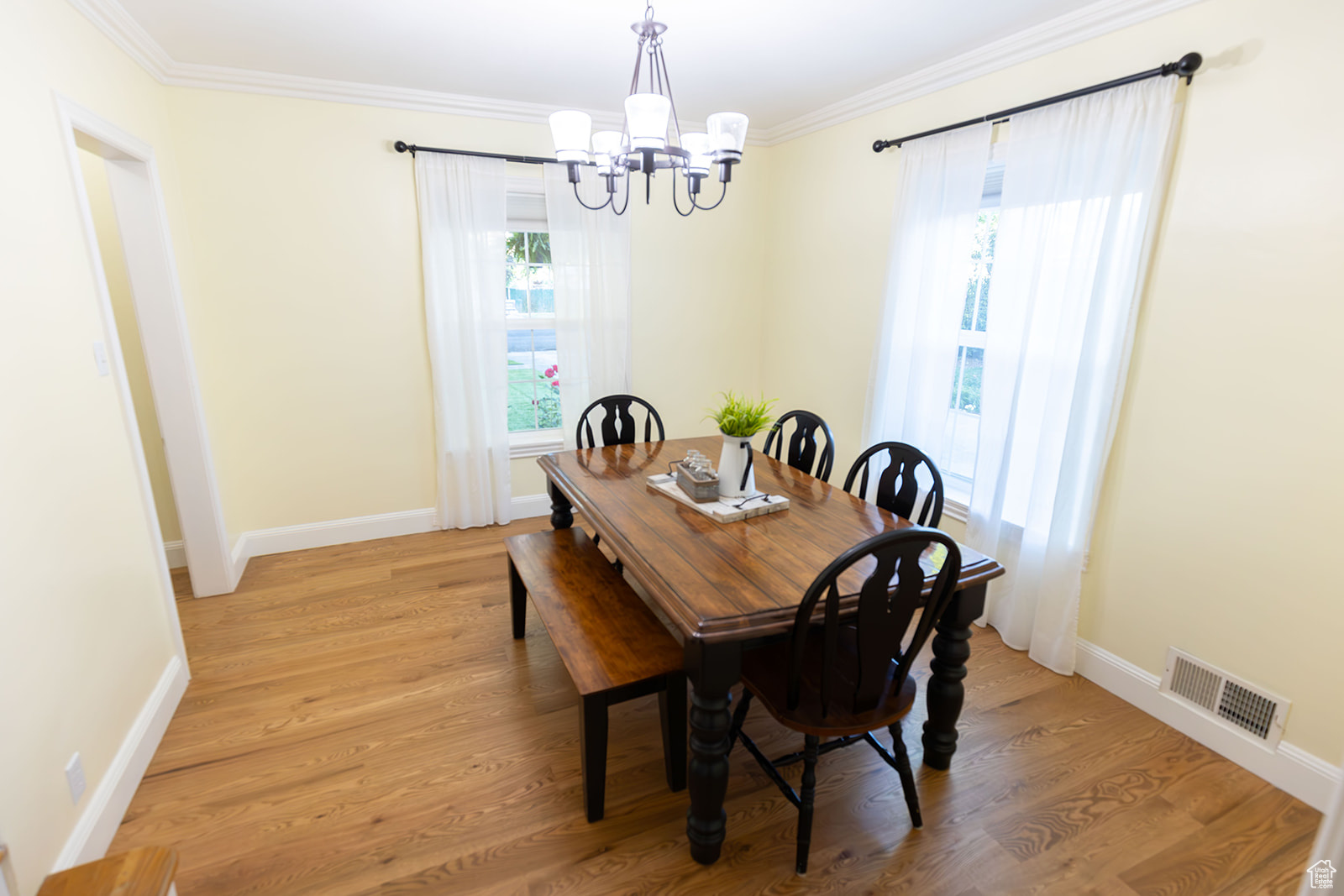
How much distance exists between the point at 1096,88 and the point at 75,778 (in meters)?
3.88

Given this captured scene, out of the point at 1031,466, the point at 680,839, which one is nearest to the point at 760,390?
the point at 1031,466

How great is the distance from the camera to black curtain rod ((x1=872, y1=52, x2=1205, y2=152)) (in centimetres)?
203

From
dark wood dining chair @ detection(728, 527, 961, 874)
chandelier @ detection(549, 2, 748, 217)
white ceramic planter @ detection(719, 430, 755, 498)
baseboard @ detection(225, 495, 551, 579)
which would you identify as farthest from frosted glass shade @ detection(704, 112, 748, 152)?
baseboard @ detection(225, 495, 551, 579)

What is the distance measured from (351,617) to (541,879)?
1.79 m

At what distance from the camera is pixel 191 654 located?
2678mm

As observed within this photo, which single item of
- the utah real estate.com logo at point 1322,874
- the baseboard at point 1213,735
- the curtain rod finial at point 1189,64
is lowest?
the baseboard at point 1213,735

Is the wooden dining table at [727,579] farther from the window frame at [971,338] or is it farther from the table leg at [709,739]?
the window frame at [971,338]

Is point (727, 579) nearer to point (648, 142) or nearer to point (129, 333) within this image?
point (648, 142)

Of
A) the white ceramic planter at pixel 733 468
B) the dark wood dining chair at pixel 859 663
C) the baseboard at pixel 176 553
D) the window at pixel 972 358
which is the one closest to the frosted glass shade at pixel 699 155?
the white ceramic planter at pixel 733 468

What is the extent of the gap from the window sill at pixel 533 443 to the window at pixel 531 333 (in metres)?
0.07

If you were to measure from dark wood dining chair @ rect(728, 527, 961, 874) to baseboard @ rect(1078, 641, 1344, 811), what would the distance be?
1138 millimetres

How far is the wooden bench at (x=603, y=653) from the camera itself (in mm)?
1795

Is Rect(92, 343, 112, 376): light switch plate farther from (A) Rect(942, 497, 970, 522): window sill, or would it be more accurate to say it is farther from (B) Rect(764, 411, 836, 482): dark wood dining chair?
(A) Rect(942, 497, 970, 522): window sill

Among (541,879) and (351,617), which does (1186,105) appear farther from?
(351,617)
